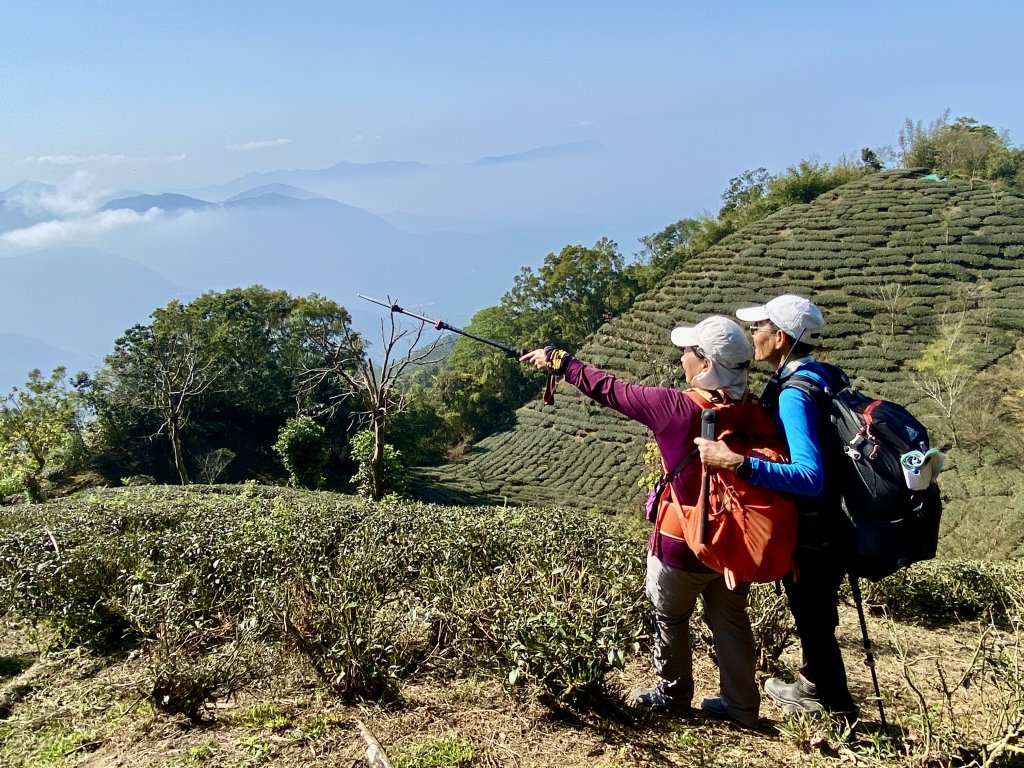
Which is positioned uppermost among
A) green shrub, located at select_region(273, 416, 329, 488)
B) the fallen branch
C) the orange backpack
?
the orange backpack

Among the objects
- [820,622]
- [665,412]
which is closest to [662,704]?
[820,622]

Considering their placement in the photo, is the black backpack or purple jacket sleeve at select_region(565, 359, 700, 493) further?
purple jacket sleeve at select_region(565, 359, 700, 493)

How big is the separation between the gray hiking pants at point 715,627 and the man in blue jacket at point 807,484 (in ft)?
0.84

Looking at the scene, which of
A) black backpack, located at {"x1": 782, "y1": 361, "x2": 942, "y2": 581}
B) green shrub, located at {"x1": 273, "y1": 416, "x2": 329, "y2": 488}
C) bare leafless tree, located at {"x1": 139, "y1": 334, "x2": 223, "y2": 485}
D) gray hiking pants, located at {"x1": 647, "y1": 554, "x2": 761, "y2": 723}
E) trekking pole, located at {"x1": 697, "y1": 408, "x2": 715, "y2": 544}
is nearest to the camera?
black backpack, located at {"x1": 782, "y1": 361, "x2": 942, "y2": 581}

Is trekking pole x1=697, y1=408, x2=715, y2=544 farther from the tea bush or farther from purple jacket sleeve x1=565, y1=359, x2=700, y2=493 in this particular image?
the tea bush

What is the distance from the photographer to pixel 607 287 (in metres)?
52.2

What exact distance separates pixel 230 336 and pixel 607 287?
29252mm

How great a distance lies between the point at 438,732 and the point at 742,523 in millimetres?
1639

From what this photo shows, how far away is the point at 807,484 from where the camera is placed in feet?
8.19

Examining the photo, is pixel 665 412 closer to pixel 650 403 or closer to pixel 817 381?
pixel 650 403

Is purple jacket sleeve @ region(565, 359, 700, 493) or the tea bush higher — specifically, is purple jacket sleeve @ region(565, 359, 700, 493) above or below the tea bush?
above

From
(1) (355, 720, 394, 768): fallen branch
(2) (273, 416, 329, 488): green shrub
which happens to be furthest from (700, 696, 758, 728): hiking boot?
(2) (273, 416, 329, 488): green shrub

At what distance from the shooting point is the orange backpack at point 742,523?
8.38 ft

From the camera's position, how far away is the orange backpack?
101 inches
